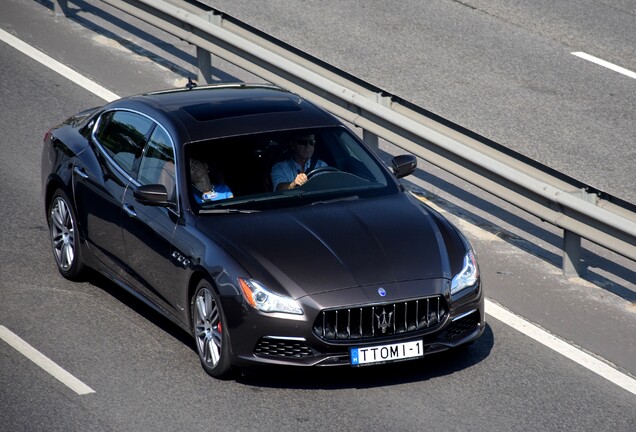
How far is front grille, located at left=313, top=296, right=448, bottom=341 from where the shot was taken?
8297 millimetres

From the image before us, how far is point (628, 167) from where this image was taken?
1357 cm

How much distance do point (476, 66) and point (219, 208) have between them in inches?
303

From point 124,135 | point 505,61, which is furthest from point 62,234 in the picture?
point 505,61

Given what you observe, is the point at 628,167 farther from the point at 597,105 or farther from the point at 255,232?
the point at 255,232

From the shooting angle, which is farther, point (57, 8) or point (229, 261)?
point (57, 8)

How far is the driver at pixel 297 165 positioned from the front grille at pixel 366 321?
5.21 ft

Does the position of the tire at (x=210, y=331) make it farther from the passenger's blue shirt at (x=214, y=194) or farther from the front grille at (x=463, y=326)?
the front grille at (x=463, y=326)

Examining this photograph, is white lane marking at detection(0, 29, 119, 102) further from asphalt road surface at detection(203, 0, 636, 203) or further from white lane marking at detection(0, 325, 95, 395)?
white lane marking at detection(0, 325, 95, 395)

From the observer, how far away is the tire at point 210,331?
8.53m

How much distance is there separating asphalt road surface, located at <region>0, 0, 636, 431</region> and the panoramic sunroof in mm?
1547

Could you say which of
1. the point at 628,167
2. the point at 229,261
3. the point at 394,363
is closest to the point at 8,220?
the point at 229,261

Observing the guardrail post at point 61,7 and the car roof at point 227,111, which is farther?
the guardrail post at point 61,7

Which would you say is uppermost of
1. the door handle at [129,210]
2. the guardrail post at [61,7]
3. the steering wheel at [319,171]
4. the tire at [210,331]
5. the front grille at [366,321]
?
the steering wheel at [319,171]

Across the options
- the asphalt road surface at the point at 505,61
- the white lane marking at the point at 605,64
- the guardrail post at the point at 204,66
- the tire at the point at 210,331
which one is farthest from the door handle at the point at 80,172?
the white lane marking at the point at 605,64
